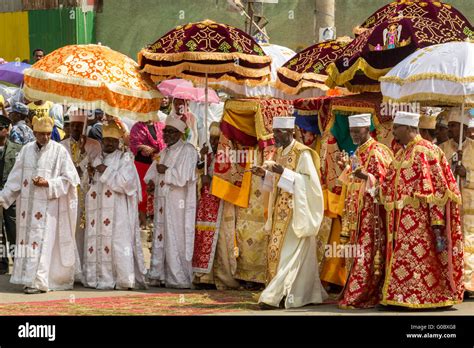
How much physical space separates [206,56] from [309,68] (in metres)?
1.68

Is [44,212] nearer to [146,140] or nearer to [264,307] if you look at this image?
[264,307]

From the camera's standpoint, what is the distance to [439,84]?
41.0ft

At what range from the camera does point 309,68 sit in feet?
51.0

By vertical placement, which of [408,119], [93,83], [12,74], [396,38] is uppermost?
[12,74]

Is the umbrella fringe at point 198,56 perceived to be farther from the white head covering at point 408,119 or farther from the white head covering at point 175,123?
the white head covering at point 408,119

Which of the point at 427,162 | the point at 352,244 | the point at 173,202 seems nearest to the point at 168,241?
the point at 173,202

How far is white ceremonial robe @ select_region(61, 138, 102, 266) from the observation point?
15.0m

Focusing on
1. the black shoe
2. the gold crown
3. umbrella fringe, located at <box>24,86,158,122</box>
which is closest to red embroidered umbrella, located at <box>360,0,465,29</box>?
umbrella fringe, located at <box>24,86,158,122</box>

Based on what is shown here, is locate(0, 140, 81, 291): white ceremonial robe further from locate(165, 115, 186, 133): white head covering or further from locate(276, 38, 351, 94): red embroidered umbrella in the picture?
locate(276, 38, 351, 94): red embroidered umbrella

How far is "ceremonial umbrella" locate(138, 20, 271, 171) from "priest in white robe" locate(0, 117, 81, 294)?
1.40 m

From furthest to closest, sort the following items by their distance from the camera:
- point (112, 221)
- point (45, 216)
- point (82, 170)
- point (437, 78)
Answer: point (82, 170)
point (112, 221)
point (45, 216)
point (437, 78)

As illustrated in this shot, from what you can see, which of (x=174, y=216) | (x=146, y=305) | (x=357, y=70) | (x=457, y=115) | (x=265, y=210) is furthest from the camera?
(x=174, y=216)

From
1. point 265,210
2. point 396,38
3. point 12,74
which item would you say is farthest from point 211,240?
point 12,74
